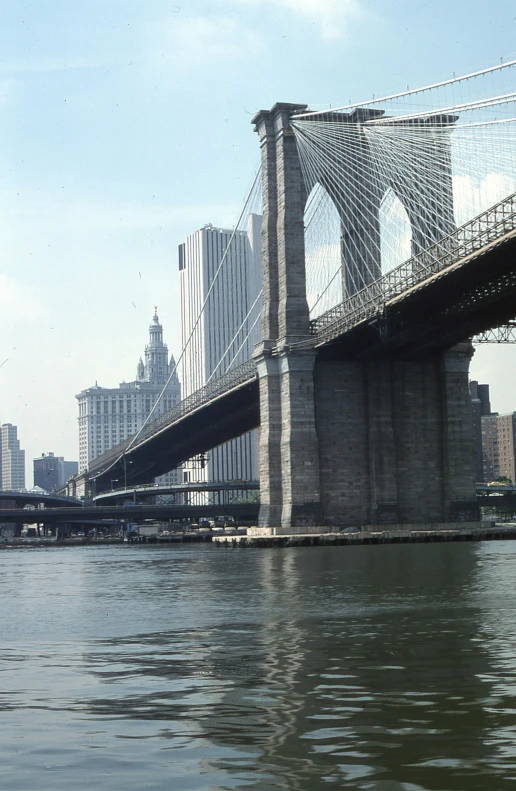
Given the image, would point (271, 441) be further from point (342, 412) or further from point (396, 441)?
point (396, 441)

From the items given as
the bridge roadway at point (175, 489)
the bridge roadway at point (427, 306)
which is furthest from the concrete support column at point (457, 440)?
the bridge roadway at point (175, 489)

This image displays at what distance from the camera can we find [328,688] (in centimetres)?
1432

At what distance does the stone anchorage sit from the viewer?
3002 inches

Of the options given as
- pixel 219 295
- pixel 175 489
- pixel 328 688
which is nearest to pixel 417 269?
pixel 328 688

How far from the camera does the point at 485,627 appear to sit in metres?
21.0

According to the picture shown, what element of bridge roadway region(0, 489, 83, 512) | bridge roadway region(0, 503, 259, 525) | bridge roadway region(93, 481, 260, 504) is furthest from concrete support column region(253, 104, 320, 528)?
bridge roadway region(0, 489, 83, 512)

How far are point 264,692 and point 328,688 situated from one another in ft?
2.66

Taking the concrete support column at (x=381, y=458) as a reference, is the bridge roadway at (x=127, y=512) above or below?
below

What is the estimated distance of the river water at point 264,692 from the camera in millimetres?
9969

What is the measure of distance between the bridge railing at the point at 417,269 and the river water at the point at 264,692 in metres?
27.0

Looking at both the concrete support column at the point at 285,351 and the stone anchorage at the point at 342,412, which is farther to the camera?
the stone anchorage at the point at 342,412

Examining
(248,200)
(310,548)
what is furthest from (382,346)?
(248,200)

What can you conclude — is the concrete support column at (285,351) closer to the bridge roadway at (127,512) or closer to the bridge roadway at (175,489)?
the bridge roadway at (127,512)

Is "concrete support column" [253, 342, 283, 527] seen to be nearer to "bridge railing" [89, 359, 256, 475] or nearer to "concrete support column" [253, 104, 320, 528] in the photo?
"concrete support column" [253, 104, 320, 528]
